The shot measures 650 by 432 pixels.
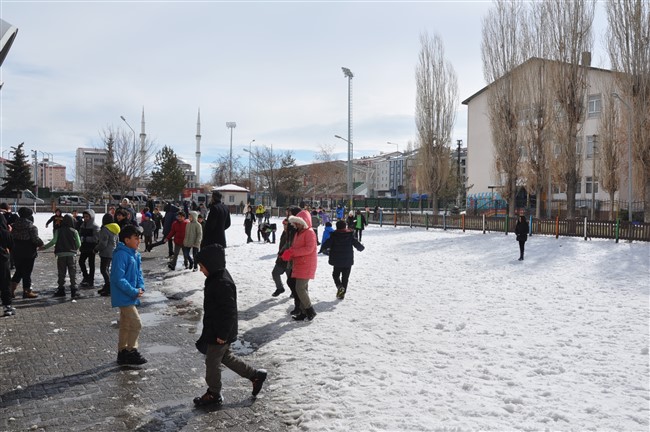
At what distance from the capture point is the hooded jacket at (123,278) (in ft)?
19.5

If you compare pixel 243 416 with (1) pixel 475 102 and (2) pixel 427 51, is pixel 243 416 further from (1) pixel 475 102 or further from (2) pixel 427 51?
(1) pixel 475 102

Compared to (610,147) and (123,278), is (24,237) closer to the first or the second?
(123,278)

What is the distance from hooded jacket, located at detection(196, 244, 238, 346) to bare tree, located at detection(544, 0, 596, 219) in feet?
85.4

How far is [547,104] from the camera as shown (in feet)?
96.2

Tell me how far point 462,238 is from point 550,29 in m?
13.6

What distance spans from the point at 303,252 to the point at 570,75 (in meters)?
24.6

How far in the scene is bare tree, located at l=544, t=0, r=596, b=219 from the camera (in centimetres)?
2725

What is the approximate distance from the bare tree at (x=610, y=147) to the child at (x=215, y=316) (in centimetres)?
3198

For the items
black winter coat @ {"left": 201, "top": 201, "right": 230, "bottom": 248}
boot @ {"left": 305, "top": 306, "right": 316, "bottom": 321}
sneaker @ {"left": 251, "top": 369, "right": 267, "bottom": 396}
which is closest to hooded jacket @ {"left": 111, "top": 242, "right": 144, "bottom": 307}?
sneaker @ {"left": 251, "top": 369, "right": 267, "bottom": 396}

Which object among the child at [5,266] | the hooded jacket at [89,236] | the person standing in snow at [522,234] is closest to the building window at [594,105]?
the person standing in snow at [522,234]

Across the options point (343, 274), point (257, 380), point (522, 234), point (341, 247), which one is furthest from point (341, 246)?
point (522, 234)

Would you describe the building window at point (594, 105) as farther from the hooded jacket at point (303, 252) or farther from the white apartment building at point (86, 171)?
the hooded jacket at point (303, 252)

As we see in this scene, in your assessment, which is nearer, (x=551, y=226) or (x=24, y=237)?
(x=24, y=237)

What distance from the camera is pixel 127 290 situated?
591 cm
